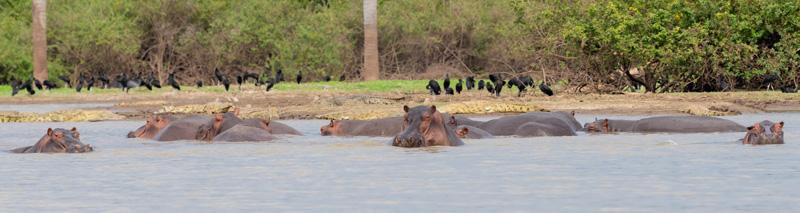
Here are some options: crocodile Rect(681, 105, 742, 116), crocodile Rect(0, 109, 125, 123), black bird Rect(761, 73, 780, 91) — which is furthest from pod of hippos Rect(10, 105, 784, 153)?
black bird Rect(761, 73, 780, 91)

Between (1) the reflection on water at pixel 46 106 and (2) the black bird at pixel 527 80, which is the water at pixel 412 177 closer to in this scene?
(2) the black bird at pixel 527 80

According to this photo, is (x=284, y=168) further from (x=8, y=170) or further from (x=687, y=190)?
(x=687, y=190)

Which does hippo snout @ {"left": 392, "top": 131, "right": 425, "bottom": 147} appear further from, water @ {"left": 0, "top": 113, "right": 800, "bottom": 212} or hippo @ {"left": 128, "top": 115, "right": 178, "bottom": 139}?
hippo @ {"left": 128, "top": 115, "right": 178, "bottom": 139}

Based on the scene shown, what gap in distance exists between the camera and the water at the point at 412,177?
7.55 m

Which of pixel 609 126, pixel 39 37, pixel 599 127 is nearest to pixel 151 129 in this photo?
pixel 599 127

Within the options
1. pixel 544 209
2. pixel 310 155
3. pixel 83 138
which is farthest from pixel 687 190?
pixel 83 138

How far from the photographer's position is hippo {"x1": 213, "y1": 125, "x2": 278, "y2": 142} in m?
14.3

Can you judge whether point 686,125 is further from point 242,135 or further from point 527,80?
point 527,80

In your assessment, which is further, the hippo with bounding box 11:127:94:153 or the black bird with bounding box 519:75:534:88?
the black bird with bounding box 519:75:534:88

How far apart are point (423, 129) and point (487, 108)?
35.2ft

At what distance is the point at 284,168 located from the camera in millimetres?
10516

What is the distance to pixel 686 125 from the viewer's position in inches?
650

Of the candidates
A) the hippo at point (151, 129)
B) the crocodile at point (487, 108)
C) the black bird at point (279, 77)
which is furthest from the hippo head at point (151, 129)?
the black bird at point (279, 77)

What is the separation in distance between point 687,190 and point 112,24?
40625 mm
